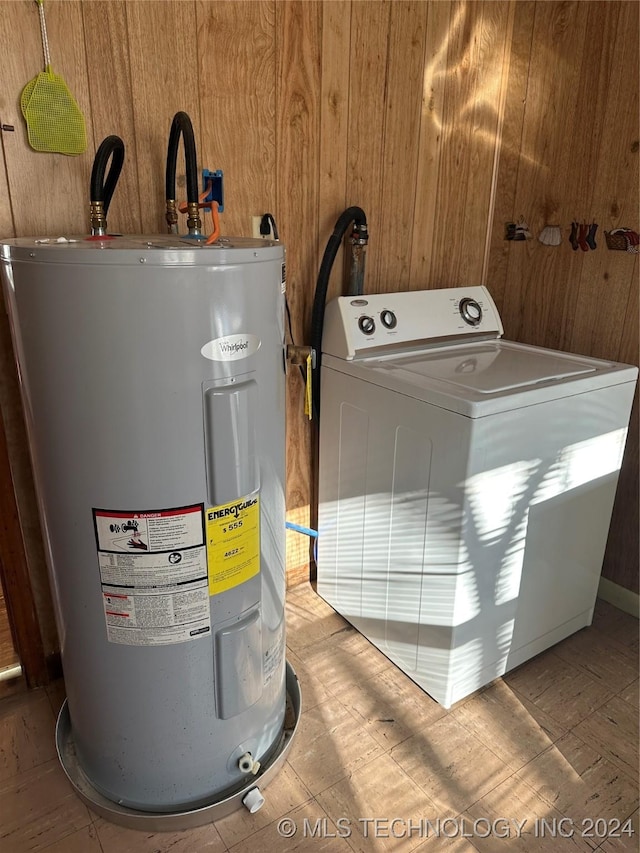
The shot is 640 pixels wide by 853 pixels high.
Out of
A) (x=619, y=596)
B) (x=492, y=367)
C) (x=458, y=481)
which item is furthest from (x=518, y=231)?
(x=619, y=596)

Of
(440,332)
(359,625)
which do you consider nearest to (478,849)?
(359,625)

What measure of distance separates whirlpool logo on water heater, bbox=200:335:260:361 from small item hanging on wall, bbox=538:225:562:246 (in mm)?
1368

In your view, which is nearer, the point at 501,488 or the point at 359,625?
the point at 501,488

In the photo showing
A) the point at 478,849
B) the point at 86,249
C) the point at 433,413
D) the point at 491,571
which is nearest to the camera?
the point at 86,249

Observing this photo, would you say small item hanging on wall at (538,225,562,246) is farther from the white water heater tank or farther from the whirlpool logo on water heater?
the whirlpool logo on water heater

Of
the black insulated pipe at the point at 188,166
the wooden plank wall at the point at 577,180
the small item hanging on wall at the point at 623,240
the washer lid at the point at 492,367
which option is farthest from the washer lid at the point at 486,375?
the black insulated pipe at the point at 188,166

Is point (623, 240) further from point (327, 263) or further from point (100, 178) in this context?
point (100, 178)

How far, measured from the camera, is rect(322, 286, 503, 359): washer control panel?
1.69m

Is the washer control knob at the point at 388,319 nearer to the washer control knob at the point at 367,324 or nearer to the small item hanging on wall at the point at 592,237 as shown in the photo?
the washer control knob at the point at 367,324

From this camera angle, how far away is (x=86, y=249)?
0.94 m

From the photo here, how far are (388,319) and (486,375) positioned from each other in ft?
1.17

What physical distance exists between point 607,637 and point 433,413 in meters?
1.06

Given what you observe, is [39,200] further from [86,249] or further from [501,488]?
[501,488]

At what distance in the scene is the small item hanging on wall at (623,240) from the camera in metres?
1.79
